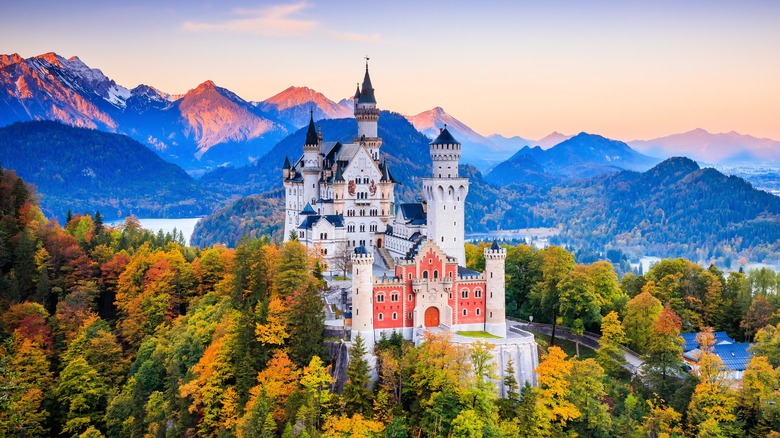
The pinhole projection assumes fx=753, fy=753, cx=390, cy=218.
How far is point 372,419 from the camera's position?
51.9 m

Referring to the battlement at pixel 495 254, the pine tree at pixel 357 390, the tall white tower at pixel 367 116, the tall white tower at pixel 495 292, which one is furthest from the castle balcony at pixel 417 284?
the tall white tower at pixel 367 116

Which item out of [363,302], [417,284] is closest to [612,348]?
[417,284]

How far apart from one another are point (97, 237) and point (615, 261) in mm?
141030

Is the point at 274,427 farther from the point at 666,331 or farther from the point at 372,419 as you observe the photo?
the point at 666,331

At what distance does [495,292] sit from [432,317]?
213 inches

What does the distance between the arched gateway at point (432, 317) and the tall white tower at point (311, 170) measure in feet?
103

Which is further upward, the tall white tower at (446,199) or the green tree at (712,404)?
the tall white tower at (446,199)

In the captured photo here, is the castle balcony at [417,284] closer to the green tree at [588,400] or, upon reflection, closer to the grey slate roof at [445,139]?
the green tree at [588,400]

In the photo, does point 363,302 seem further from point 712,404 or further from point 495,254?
point 712,404

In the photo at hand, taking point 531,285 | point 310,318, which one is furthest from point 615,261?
point 310,318

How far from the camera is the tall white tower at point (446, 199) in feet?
225

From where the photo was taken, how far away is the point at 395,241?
80.2 metres

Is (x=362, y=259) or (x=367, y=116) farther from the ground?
(x=367, y=116)

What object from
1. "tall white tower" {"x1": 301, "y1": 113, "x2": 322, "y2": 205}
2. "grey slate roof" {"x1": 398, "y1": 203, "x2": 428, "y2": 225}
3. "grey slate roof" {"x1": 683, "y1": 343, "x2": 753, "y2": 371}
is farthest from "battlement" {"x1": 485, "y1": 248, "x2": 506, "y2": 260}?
"tall white tower" {"x1": 301, "y1": 113, "x2": 322, "y2": 205}
